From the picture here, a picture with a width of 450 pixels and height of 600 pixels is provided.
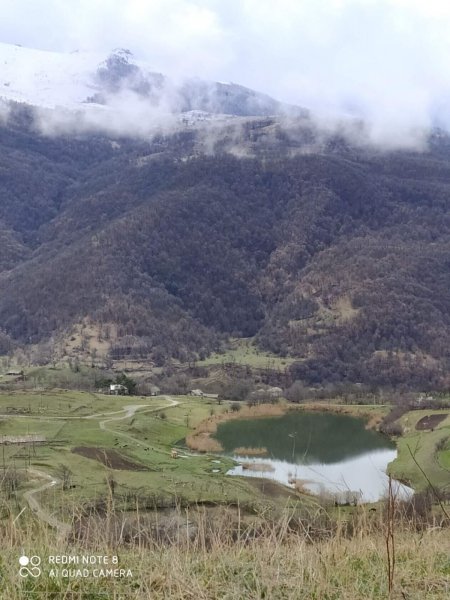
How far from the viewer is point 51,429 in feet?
186

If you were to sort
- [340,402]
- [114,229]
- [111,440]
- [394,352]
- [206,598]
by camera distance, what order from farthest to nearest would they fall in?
[114,229] < [394,352] < [340,402] < [111,440] < [206,598]

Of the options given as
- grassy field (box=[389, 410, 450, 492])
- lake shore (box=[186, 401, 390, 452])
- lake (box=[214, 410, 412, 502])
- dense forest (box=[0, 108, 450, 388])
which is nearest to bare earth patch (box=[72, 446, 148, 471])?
lake (box=[214, 410, 412, 502])

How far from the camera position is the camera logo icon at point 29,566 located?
12.6 ft

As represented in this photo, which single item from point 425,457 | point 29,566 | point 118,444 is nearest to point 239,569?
point 29,566

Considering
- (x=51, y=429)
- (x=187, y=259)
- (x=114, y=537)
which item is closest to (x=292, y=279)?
(x=187, y=259)

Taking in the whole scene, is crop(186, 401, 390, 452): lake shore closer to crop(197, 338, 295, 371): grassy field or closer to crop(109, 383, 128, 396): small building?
crop(109, 383, 128, 396): small building

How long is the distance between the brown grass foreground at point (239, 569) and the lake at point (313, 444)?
38.3 m

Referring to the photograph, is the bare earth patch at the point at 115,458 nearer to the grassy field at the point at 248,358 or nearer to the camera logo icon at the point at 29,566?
the camera logo icon at the point at 29,566

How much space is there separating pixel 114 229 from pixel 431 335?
9468 centimetres

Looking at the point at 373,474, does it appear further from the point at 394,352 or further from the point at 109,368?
the point at 394,352

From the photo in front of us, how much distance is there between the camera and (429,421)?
227 feet

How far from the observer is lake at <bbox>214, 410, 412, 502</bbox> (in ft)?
160

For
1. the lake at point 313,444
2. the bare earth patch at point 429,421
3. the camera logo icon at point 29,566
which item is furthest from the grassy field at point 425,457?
the camera logo icon at point 29,566

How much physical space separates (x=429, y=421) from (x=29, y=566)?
231 feet
